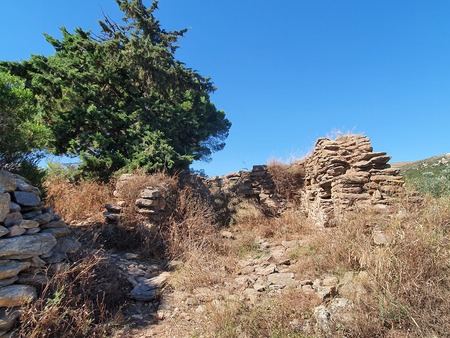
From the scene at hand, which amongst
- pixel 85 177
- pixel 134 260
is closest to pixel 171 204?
pixel 134 260

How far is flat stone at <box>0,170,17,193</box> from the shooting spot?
10.0ft

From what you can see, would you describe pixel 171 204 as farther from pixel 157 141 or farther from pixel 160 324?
pixel 160 324

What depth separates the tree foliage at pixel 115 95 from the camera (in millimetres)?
7719

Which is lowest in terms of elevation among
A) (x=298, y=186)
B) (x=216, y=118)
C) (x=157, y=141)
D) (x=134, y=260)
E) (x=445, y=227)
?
(x=134, y=260)

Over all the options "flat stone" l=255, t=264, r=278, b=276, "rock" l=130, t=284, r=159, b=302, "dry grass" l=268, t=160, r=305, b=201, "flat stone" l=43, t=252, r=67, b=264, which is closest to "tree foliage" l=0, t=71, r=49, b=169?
"flat stone" l=43, t=252, r=67, b=264

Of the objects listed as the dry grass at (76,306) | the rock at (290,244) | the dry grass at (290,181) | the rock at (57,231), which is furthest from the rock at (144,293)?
the dry grass at (290,181)

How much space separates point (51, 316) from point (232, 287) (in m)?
2.30

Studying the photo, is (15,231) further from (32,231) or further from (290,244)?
(290,244)

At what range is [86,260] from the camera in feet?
12.1

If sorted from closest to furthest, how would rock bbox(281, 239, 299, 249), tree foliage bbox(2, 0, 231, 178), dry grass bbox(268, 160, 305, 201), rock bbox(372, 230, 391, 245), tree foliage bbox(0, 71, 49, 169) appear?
tree foliage bbox(0, 71, 49, 169) → rock bbox(372, 230, 391, 245) → rock bbox(281, 239, 299, 249) → tree foliage bbox(2, 0, 231, 178) → dry grass bbox(268, 160, 305, 201)

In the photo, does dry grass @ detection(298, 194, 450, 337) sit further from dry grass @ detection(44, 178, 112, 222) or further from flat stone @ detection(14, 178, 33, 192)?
dry grass @ detection(44, 178, 112, 222)

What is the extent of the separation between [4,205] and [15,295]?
1.01m

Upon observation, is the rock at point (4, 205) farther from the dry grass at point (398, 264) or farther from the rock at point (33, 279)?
the dry grass at point (398, 264)

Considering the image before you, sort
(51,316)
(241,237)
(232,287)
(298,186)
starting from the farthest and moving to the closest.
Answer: (298,186) → (241,237) → (232,287) → (51,316)
